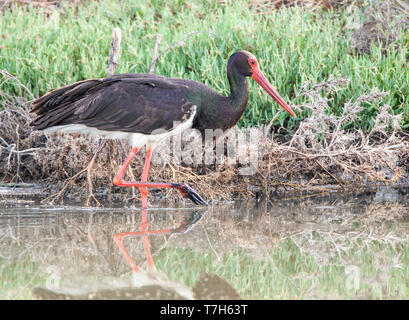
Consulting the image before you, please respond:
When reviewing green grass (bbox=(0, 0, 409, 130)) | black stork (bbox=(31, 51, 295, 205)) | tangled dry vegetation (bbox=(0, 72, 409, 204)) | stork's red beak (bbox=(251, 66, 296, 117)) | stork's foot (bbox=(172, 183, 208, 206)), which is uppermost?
green grass (bbox=(0, 0, 409, 130))

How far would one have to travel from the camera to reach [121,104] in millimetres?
5500

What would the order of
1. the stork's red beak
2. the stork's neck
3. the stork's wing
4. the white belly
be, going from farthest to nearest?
the stork's red beak → the stork's neck → the white belly → the stork's wing

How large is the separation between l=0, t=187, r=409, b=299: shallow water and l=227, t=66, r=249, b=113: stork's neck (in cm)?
79

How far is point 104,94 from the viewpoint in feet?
18.0

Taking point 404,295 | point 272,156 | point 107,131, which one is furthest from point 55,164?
point 404,295

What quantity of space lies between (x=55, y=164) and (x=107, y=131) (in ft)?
2.60

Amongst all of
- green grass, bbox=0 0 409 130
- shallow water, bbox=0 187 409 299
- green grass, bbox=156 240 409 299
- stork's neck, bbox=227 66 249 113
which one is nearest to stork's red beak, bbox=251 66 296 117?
stork's neck, bbox=227 66 249 113

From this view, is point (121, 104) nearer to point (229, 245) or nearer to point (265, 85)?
point (265, 85)

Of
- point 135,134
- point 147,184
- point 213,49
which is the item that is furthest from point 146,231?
point 213,49

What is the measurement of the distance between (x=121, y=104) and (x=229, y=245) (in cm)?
159

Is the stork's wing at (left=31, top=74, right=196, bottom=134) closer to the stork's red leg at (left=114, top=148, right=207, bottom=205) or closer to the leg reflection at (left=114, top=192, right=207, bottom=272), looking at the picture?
the stork's red leg at (left=114, top=148, right=207, bottom=205)

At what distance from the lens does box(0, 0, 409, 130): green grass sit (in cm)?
683

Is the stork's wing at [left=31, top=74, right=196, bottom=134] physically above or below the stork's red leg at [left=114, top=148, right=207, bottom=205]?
above

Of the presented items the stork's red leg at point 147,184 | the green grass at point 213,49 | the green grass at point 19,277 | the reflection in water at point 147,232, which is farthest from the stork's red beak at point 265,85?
the green grass at point 19,277
